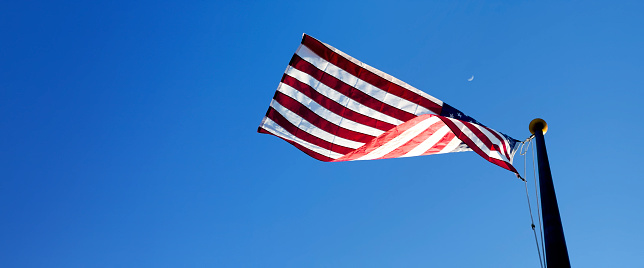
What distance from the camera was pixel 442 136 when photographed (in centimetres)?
1202

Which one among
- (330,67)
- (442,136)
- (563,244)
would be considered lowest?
(563,244)

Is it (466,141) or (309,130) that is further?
(309,130)

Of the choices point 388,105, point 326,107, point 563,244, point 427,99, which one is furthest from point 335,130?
point 563,244

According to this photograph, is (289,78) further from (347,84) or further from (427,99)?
(427,99)

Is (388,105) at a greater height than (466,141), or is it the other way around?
(388,105)

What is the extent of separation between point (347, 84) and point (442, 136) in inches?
94.8

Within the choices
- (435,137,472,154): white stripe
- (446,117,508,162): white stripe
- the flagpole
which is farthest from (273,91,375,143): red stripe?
the flagpole

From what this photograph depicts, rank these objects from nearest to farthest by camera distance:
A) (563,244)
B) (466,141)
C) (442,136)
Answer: (563,244) → (466,141) → (442,136)

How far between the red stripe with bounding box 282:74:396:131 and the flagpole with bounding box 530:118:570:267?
4.27 m

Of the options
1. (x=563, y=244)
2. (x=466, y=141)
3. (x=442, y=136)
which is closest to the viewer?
(x=563, y=244)

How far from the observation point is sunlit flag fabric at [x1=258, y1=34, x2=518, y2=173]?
12023 millimetres

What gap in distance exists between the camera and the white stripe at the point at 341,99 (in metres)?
12.2

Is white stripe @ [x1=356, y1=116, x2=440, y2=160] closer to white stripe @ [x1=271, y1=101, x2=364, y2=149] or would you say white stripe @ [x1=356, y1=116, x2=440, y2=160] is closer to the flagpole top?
white stripe @ [x1=271, y1=101, x2=364, y2=149]

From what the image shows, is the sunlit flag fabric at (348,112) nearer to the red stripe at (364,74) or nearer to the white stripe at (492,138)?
the red stripe at (364,74)
